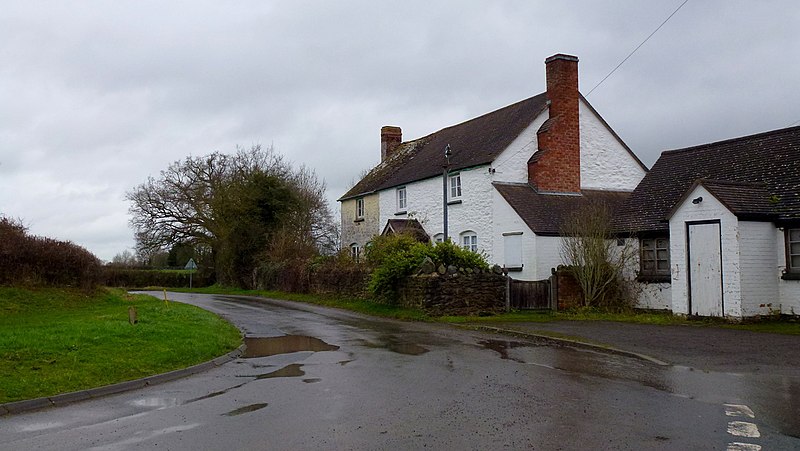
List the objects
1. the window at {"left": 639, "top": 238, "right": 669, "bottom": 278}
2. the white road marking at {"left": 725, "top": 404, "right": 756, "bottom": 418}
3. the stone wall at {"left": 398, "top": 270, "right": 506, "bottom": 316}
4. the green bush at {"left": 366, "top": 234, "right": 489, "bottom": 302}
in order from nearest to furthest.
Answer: the white road marking at {"left": 725, "top": 404, "right": 756, "bottom": 418}
the window at {"left": 639, "top": 238, "right": 669, "bottom": 278}
the stone wall at {"left": 398, "top": 270, "right": 506, "bottom": 316}
the green bush at {"left": 366, "top": 234, "right": 489, "bottom": 302}

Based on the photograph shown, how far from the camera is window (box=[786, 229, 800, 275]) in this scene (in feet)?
60.2

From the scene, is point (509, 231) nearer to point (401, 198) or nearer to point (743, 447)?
point (401, 198)

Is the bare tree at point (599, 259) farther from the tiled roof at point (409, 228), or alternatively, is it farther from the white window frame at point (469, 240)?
the tiled roof at point (409, 228)

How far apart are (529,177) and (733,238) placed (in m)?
11.0

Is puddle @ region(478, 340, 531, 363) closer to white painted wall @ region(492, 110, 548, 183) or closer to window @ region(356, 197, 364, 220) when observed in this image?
white painted wall @ region(492, 110, 548, 183)

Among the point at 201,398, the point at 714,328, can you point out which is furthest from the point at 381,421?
the point at 714,328

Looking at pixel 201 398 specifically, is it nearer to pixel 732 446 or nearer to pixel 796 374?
pixel 732 446

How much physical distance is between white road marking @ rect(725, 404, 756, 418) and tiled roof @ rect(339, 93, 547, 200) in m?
19.6

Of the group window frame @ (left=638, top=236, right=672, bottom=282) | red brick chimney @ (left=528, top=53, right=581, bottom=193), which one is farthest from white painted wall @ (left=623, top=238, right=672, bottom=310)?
red brick chimney @ (left=528, top=53, right=581, bottom=193)

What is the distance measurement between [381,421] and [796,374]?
735cm

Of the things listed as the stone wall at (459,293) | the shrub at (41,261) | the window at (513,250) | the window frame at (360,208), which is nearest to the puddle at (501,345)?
the stone wall at (459,293)

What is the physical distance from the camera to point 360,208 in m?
40.7

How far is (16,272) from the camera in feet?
75.5

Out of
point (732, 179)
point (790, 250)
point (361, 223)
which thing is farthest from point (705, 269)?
point (361, 223)
